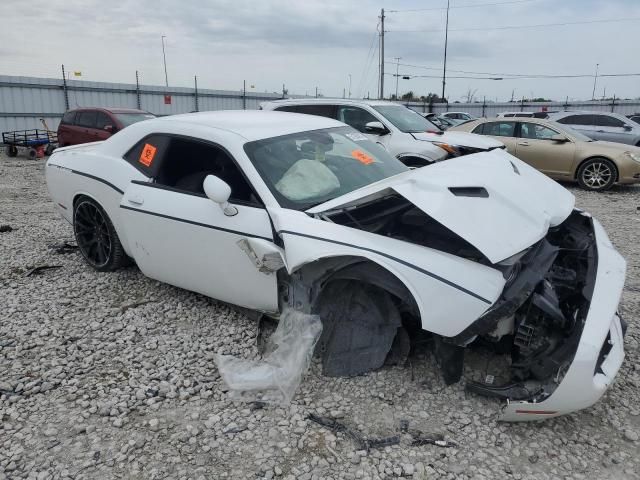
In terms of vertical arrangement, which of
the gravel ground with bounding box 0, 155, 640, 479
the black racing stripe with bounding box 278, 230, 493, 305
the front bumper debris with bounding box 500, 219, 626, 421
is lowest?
the gravel ground with bounding box 0, 155, 640, 479

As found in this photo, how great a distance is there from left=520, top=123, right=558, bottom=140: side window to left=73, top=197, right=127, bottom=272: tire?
354 inches

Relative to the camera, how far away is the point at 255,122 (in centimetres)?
397

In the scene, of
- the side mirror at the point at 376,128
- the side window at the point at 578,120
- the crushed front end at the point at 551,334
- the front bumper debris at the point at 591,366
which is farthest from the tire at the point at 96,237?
the side window at the point at 578,120

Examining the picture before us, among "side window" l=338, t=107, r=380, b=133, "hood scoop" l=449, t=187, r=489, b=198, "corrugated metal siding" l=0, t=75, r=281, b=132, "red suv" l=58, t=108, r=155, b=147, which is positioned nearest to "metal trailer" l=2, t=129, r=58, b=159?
"red suv" l=58, t=108, r=155, b=147

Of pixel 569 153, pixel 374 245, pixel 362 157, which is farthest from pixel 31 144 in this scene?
pixel 374 245

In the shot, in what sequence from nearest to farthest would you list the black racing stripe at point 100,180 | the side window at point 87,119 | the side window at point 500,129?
the black racing stripe at point 100,180
the side window at point 500,129
the side window at point 87,119

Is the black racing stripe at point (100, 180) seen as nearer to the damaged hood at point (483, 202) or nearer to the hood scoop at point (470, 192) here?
the damaged hood at point (483, 202)

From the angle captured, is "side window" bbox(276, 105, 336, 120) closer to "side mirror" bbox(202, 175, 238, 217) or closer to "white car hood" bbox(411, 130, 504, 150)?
"white car hood" bbox(411, 130, 504, 150)

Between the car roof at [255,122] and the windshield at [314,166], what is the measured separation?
9cm

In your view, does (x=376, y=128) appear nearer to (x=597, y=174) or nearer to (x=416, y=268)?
(x=597, y=174)

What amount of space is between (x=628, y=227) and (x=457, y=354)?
5.60 meters

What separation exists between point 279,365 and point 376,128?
6084 millimetres

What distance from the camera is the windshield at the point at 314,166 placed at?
335 centimetres

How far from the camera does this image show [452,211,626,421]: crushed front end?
7.80ft
